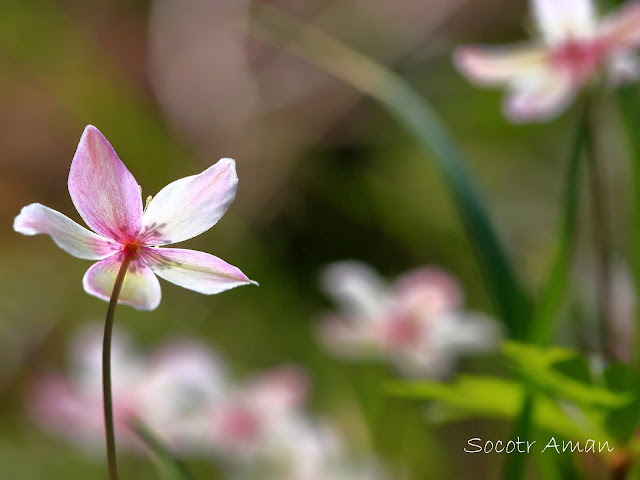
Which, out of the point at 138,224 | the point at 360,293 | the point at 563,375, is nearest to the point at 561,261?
the point at 563,375

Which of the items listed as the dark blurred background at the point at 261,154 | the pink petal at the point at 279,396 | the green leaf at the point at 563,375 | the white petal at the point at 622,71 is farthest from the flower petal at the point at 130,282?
the dark blurred background at the point at 261,154

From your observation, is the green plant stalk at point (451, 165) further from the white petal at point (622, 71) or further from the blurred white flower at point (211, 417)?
the blurred white flower at point (211, 417)

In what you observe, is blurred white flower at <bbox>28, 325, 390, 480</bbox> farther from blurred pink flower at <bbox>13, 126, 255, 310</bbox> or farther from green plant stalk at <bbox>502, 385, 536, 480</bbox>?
blurred pink flower at <bbox>13, 126, 255, 310</bbox>

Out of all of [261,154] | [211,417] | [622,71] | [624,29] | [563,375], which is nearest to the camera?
[563,375]

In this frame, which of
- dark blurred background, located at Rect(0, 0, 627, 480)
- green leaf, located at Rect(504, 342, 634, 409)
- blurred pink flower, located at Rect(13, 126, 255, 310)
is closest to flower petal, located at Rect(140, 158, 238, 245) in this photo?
blurred pink flower, located at Rect(13, 126, 255, 310)

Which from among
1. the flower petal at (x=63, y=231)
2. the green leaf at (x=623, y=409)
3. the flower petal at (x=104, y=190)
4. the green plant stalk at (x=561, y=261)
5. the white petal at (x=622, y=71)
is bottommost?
the flower petal at (x=63, y=231)

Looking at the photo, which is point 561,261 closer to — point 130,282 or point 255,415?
point 130,282
